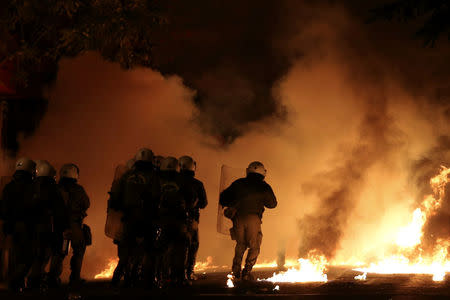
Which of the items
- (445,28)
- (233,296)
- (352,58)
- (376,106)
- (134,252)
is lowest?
(233,296)

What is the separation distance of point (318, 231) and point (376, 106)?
14.2ft

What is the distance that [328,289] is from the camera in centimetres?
998

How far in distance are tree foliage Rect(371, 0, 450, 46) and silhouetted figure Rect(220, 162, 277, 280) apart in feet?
19.6

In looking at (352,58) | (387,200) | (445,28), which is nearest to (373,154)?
(387,200)

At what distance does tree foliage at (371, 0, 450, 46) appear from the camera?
6.90 metres

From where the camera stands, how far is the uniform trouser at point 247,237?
1262cm

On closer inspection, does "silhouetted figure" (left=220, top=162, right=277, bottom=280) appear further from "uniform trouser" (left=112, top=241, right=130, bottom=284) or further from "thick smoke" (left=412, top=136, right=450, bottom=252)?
"thick smoke" (left=412, top=136, right=450, bottom=252)

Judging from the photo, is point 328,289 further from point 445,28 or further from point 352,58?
point 352,58

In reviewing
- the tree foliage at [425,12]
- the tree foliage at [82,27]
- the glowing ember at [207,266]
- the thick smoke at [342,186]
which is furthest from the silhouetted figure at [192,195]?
the thick smoke at [342,186]

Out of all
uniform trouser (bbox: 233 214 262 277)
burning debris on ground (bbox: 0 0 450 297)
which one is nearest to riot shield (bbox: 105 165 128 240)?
uniform trouser (bbox: 233 214 262 277)

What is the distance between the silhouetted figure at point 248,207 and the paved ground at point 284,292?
1530mm

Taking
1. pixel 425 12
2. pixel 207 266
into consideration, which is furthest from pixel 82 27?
pixel 207 266

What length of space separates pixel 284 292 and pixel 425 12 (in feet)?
13.8

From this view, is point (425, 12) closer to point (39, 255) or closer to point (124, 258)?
point (124, 258)
